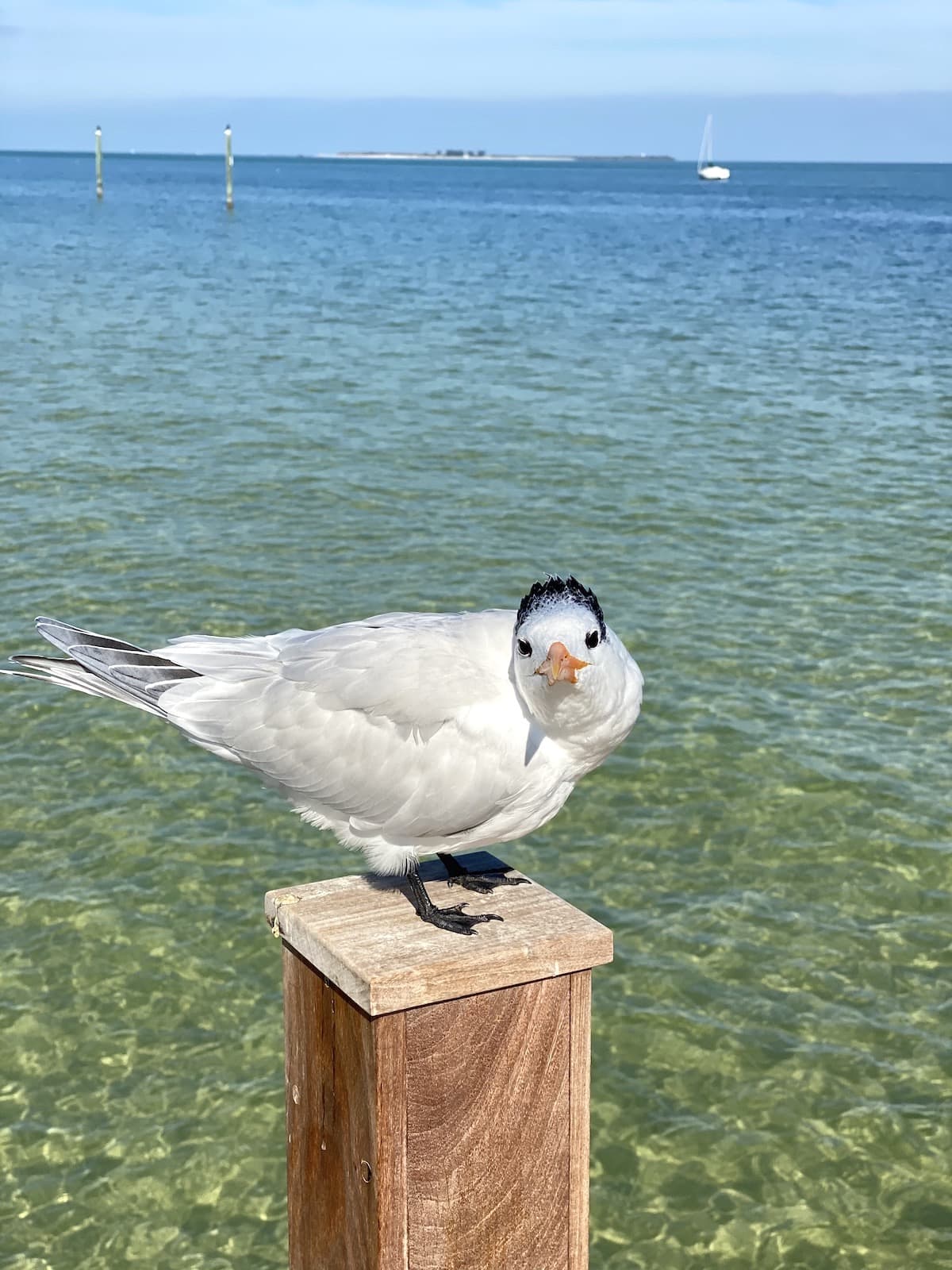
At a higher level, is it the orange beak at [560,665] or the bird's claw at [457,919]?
the orange beak at [560,665]

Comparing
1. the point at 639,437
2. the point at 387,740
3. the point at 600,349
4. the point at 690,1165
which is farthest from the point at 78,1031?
the point at 600,349

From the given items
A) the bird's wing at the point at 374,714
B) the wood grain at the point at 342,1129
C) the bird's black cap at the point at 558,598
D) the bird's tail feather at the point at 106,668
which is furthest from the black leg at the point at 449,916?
the bird's tail feather at the point at 106,668

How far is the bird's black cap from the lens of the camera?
11.7 feet

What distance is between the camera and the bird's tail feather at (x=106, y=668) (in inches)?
165

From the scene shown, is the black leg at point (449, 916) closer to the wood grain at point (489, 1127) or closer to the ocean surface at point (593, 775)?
the wood grain at point (489, 1127)

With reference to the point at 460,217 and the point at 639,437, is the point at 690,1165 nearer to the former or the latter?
the point at 639,437

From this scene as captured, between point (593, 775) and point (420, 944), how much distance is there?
6469 mm

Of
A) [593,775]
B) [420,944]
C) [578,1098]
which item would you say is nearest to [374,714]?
[420,944]

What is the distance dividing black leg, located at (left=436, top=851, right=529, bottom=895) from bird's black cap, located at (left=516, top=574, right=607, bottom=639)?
0.62 meters

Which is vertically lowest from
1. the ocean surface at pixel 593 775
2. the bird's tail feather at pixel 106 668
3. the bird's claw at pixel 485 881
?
the ocean surface at pixel 593 775

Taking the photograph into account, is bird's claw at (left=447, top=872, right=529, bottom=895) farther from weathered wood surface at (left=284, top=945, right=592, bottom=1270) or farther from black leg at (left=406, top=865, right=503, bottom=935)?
weathered wood surface at (left=284, top=945, right=592, bottom=1270)

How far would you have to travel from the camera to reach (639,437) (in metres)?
19.6

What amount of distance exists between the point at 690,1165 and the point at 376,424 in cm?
1512

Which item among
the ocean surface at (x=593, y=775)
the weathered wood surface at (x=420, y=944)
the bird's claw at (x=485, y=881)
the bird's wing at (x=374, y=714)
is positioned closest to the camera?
the weathered wood surface at (x=420, y=944)
